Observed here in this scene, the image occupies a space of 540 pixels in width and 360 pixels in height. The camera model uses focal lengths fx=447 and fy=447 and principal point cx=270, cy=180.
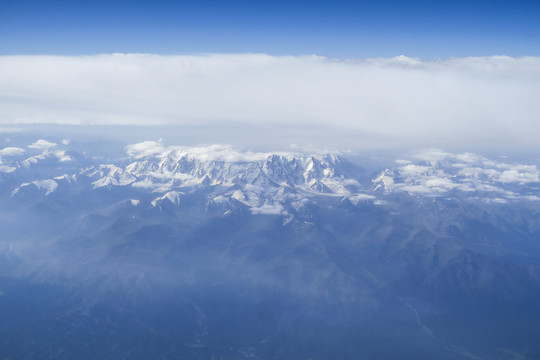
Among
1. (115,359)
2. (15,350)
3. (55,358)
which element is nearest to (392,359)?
(115,359)

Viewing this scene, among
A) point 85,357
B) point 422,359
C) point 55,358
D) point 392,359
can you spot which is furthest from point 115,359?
point 422,359

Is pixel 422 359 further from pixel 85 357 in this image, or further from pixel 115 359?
pixel 85 357

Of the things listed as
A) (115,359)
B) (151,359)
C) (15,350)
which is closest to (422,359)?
(151,359)

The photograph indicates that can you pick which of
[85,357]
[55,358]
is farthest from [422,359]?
[55,358]

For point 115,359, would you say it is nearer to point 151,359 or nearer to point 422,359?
point 151,359

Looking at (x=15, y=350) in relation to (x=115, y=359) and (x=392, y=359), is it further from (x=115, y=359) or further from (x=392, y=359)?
(x=392, y=359)
